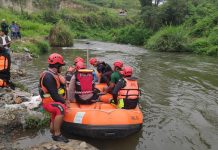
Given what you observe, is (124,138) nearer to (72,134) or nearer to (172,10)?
(72,134)

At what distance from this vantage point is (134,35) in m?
35.2

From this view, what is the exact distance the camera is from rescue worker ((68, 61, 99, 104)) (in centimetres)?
701

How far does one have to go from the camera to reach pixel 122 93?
24.0 feet

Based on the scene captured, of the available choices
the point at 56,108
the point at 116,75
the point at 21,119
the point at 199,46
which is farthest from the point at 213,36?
the point at 56,108

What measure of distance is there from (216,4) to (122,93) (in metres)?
29.5

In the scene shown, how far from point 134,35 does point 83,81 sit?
28.7 metres

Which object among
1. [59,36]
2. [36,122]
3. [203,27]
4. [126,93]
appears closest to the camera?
[36,122]

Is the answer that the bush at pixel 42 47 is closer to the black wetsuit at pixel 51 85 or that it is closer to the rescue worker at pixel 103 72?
the rescue worker at pixel 103 72

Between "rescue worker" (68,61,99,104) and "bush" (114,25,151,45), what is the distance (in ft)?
88.8

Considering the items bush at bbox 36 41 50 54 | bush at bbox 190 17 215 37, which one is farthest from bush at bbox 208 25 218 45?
bush at bbox 36 41 50 54

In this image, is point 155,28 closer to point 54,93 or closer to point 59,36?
point 59,36

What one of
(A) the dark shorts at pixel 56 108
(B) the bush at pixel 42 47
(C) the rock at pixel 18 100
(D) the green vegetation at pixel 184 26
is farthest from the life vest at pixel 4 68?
(D) the green vegetation at pixel 184 26

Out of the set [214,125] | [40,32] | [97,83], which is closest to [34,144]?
[97,83]

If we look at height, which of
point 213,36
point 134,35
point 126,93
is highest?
point 213,36
